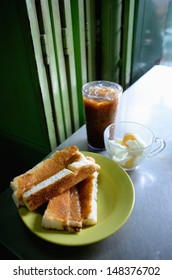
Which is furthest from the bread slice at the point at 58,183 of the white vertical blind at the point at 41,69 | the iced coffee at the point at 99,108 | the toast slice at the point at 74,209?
the white vertical blind at the point at 41,69

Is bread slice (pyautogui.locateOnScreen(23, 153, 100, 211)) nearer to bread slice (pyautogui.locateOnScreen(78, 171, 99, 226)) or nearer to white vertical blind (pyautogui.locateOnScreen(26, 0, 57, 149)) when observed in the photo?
bread slice (pyautogui.locateOnScreen(78, 171, 99, 226))

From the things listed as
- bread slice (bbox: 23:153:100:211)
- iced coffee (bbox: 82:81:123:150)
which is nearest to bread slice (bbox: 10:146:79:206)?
bread slice (bbox: 23:153:100:211)

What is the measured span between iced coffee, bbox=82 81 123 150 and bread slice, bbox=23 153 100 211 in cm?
19

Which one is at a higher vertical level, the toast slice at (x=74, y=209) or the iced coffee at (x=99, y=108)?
the iced coffee at (x=99, y=108)

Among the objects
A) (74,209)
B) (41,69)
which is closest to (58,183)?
(74,209)

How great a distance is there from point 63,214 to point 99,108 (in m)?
0.36

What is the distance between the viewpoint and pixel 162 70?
1403 millimetres

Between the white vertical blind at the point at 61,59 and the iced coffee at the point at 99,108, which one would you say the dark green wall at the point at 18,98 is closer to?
the white vertical blind at the point at 61,59

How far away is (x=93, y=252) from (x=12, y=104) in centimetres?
87

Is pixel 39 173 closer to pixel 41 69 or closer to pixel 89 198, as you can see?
pixel 89 198

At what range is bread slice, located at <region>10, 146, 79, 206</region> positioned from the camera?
55 centimetres

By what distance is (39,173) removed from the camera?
0.60 m

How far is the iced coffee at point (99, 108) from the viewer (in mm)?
710

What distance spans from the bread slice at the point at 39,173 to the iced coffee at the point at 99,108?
15 centimetres
